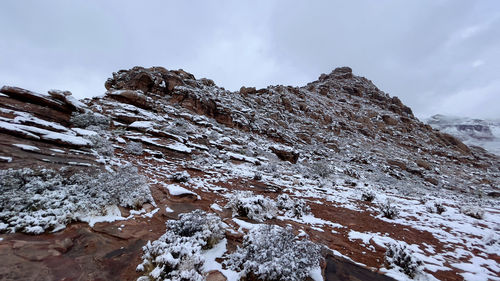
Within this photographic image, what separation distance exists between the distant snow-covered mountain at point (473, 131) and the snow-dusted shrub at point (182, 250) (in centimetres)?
11728

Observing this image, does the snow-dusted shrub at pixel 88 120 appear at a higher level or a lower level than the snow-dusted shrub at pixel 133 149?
higher

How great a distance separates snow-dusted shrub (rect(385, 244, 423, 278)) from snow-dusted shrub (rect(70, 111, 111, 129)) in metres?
15.9

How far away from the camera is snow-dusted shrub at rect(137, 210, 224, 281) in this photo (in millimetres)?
2984

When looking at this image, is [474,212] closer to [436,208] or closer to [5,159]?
[436,208]

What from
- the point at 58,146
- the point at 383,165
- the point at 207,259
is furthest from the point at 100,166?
the point at 383,165

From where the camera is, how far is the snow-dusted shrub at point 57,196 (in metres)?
4.08

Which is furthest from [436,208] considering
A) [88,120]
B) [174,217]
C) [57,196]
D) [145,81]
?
[145,81]

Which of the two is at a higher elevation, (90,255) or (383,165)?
(383,165)

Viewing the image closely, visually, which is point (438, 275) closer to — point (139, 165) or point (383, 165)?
point (139, 165)

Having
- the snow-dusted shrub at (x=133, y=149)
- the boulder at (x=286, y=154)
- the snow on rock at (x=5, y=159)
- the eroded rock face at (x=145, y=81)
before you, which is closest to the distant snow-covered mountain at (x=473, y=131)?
Result: the boulder at (x=286, y=154)

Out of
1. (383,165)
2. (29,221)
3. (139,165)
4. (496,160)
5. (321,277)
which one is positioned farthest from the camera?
(496,160)

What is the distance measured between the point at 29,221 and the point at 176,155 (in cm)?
963

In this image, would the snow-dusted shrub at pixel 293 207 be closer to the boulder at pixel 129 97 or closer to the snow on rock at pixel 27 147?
the snow on rock at pixel 27 147

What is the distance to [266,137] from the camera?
96.3 feet
